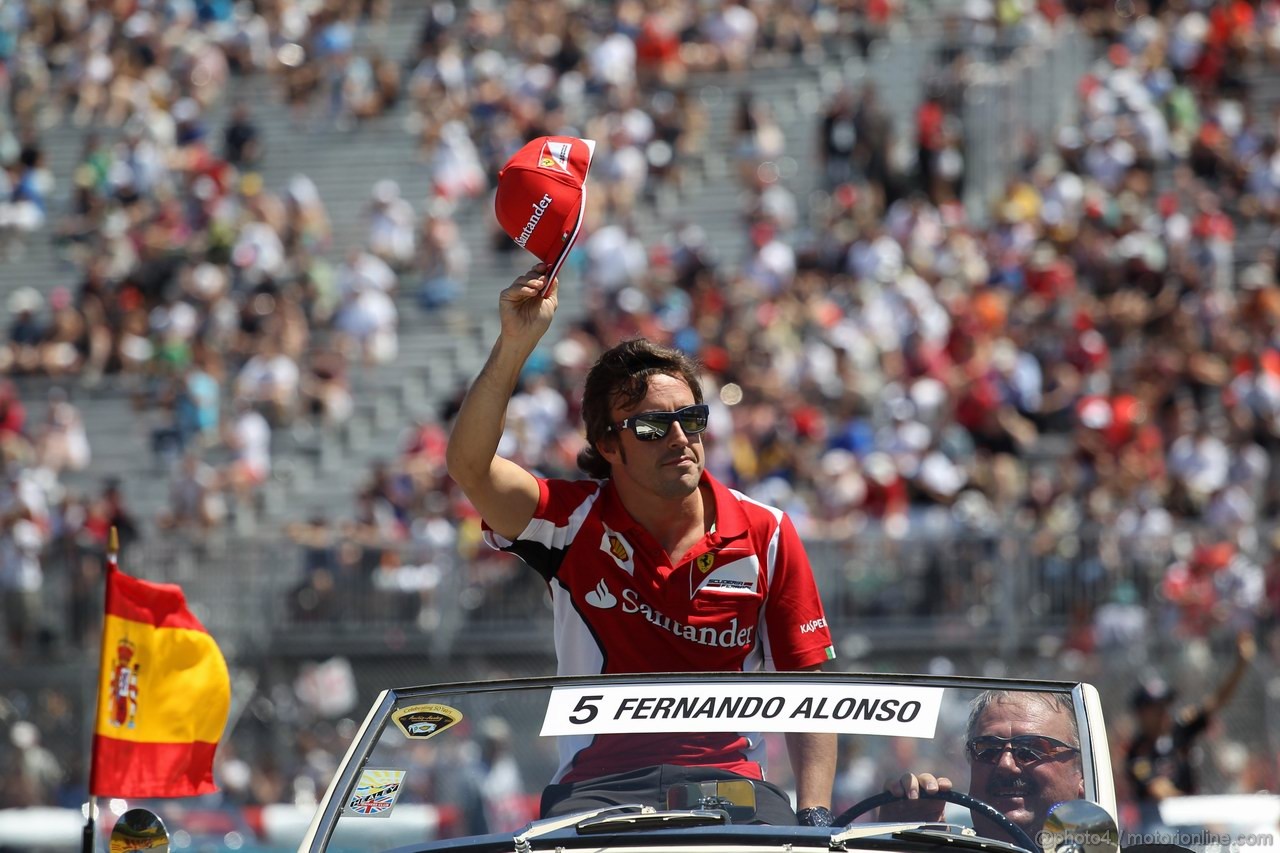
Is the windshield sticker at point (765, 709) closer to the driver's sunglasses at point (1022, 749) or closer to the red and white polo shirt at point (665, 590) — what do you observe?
the driver's sunglasses at point (1022, 749)

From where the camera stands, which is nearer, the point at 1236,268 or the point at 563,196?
the point at 563,196

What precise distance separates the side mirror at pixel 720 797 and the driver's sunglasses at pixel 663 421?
3.76ft

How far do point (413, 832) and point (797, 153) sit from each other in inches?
646

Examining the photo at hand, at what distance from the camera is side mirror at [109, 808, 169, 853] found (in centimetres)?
423

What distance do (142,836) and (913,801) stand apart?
152 cm

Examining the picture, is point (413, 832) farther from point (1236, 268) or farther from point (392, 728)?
point (1236, 268)

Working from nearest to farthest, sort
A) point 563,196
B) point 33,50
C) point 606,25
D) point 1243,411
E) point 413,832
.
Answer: point 413,832, point 563,196, point 1243,411, point 606,25, point 33,50

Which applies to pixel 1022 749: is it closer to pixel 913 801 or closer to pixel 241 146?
pixel 913 801

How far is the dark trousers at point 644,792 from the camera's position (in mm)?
4160

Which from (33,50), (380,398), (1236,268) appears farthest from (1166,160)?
(33,50)

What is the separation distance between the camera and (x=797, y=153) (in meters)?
20.3

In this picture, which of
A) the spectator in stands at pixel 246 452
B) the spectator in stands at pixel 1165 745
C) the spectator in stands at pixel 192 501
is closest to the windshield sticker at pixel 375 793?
the spectator in stands at pixel 1165 745

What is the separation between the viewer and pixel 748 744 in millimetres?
4305

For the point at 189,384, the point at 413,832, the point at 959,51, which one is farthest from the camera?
the point at 959,51
